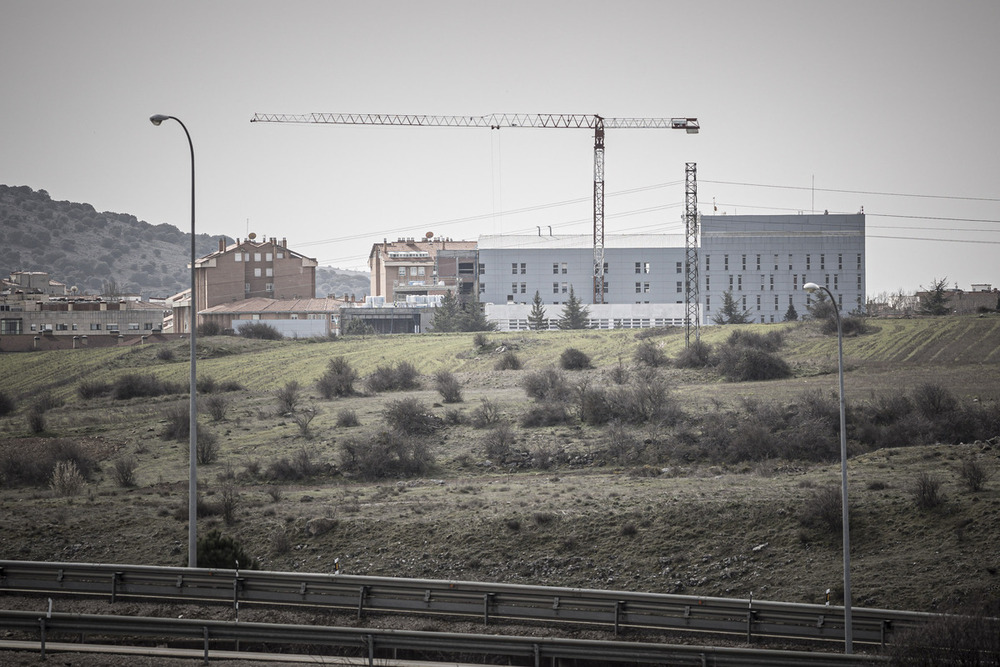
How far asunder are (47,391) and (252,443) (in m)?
31.9

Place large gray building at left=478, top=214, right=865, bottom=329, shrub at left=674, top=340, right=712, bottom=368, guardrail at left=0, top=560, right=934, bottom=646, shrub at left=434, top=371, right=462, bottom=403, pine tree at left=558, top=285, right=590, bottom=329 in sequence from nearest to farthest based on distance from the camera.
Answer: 1. guardrail at left=0, top=560, right=934, bottom=646
2. shrub at left=434, top=371, right=462, bottom=403
3. shrub at left=674, top=340, right=712, bottom=368
4. pine tree at left=558, top=285, right=590, bottom=329
5. large gray building at left=478, top=214, right=865, bottom=329

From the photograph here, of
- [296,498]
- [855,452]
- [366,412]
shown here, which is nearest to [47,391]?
[366,412]

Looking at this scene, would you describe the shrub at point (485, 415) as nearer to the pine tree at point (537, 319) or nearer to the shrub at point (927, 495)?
the shrub at point (927, 495)

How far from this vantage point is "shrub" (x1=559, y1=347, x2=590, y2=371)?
2657 inches

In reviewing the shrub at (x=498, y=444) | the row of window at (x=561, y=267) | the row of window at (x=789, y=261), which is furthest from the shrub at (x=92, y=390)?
the row of window at (x=789, y=261)

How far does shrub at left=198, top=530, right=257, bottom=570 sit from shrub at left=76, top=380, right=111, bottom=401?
149 ft

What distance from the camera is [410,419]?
46875mm

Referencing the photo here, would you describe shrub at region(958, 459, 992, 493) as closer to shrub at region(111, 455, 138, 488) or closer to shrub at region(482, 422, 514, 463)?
shrub at region(482, 422, 514, 463)

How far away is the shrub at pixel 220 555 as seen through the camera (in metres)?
23.7

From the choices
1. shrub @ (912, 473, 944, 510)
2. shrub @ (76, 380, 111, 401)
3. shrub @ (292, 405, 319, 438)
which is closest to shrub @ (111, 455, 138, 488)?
shrub @ (292, 405, 319, 438)

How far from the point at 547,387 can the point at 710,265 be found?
76942mm

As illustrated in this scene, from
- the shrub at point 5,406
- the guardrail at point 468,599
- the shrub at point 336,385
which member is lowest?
the guardrail at point 468,599

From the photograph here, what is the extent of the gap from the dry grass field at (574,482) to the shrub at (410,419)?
0.16 metres

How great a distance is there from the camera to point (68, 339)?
100688 millimetres
